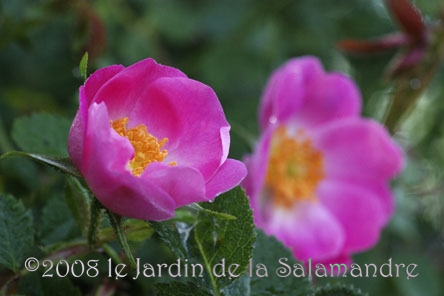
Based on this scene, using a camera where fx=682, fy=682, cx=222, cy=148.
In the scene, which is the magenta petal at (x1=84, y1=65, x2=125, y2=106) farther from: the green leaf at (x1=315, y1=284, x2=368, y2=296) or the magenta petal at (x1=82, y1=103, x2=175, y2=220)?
the green leaf at (x1=315, y1=284, x2=368, y2=296)

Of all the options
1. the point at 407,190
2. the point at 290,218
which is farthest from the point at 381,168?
the point at 407,190

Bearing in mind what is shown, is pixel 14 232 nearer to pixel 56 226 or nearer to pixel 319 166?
pixel 56 226

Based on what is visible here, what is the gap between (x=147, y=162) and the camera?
52 cm

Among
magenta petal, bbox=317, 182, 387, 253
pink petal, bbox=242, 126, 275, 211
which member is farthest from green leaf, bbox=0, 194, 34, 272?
magenta petal, bbox=317, 182, 387, 253

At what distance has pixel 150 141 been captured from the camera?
1.77ft

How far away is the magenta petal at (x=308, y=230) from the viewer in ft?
2.86

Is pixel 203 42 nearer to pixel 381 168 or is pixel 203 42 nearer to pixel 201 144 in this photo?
pixel 381 168

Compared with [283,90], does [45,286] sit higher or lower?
lower

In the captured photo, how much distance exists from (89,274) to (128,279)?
41 millimetres

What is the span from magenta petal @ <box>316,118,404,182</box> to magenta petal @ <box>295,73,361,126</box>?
18 millimetres

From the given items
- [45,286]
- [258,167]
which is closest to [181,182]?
[45,286]

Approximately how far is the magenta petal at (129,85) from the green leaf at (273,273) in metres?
0.16

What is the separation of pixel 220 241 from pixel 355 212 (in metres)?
0.50

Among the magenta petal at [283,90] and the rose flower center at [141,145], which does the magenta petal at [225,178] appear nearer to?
the rose flower center at [141,145]
